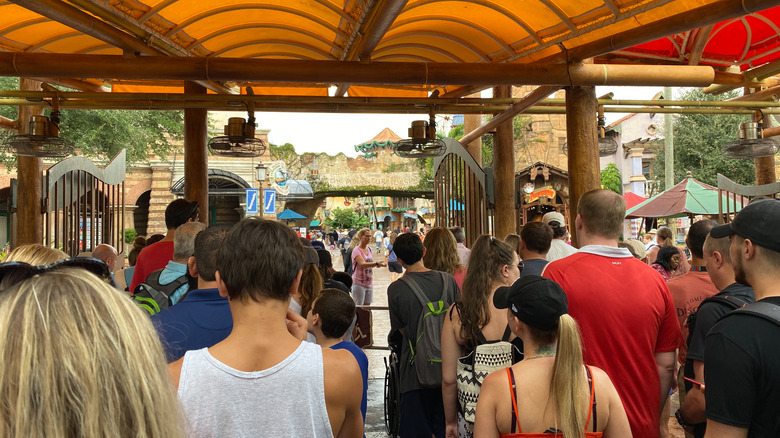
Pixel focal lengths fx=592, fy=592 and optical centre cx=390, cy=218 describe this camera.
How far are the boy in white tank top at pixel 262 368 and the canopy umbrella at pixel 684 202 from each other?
12.4 metres

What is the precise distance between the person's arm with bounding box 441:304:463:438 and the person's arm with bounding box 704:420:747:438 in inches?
60.5

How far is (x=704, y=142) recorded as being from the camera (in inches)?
1231

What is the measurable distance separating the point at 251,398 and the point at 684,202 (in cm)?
1309

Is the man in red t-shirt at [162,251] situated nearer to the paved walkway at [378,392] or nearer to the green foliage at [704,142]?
the paved walkway at [378,392]

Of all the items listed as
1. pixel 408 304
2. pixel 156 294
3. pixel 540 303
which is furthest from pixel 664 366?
pixel 156 294

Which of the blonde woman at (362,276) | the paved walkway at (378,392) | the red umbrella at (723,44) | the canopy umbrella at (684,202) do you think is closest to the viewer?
the paved walkway at (378,392)

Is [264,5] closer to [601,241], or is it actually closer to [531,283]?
[601,241]

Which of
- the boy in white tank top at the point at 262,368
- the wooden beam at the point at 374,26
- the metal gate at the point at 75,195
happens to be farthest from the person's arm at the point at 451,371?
the metal gate at the point at 75,195

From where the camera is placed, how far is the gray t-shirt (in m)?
3.91

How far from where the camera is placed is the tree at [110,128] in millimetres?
15570

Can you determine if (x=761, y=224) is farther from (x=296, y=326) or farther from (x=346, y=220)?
(x=346, y=220)

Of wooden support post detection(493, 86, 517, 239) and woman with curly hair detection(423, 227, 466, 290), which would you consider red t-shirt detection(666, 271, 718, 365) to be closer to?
woman with curly hair detection(423, 227, 466, 290)

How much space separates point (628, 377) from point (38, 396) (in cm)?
252

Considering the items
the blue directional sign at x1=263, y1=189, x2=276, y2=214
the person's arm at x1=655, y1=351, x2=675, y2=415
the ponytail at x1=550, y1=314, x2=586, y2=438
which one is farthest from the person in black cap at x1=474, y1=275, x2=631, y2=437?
the blue directional sign at x1=263, y1=189, x2=276, y2=214
